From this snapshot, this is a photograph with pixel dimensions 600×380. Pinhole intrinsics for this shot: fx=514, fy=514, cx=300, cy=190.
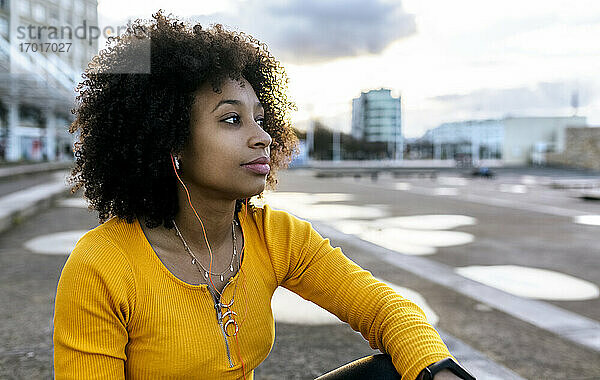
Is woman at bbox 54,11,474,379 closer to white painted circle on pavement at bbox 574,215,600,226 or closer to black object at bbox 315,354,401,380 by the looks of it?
black object at bbox 315,354,401,380

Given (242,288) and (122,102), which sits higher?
(122,102)

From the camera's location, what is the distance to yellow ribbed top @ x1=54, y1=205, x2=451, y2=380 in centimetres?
133

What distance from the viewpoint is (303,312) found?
3.93 metres

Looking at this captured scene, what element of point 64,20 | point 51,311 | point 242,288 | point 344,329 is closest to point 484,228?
point 344,329

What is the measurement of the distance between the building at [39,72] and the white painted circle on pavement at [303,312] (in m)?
2.15

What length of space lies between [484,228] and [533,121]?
1832 inches

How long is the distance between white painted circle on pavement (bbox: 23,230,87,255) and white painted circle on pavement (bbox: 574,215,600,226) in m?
8.66

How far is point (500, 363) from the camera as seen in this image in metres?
3.00

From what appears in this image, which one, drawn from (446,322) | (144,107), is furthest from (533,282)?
(144,107)

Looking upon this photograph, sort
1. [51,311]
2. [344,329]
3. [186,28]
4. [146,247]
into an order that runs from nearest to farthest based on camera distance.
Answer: [146,247] < [186,28] < [344,329] < [51,311]

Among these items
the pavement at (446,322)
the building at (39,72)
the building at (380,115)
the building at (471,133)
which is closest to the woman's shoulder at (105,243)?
the pavement at (446,322)

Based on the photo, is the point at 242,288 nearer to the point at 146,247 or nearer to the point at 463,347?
the point at 146,247

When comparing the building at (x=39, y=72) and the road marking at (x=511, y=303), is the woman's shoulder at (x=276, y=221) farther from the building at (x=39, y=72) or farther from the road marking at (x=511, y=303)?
the building at (x=39, y=72)

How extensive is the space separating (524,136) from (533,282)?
161ft
